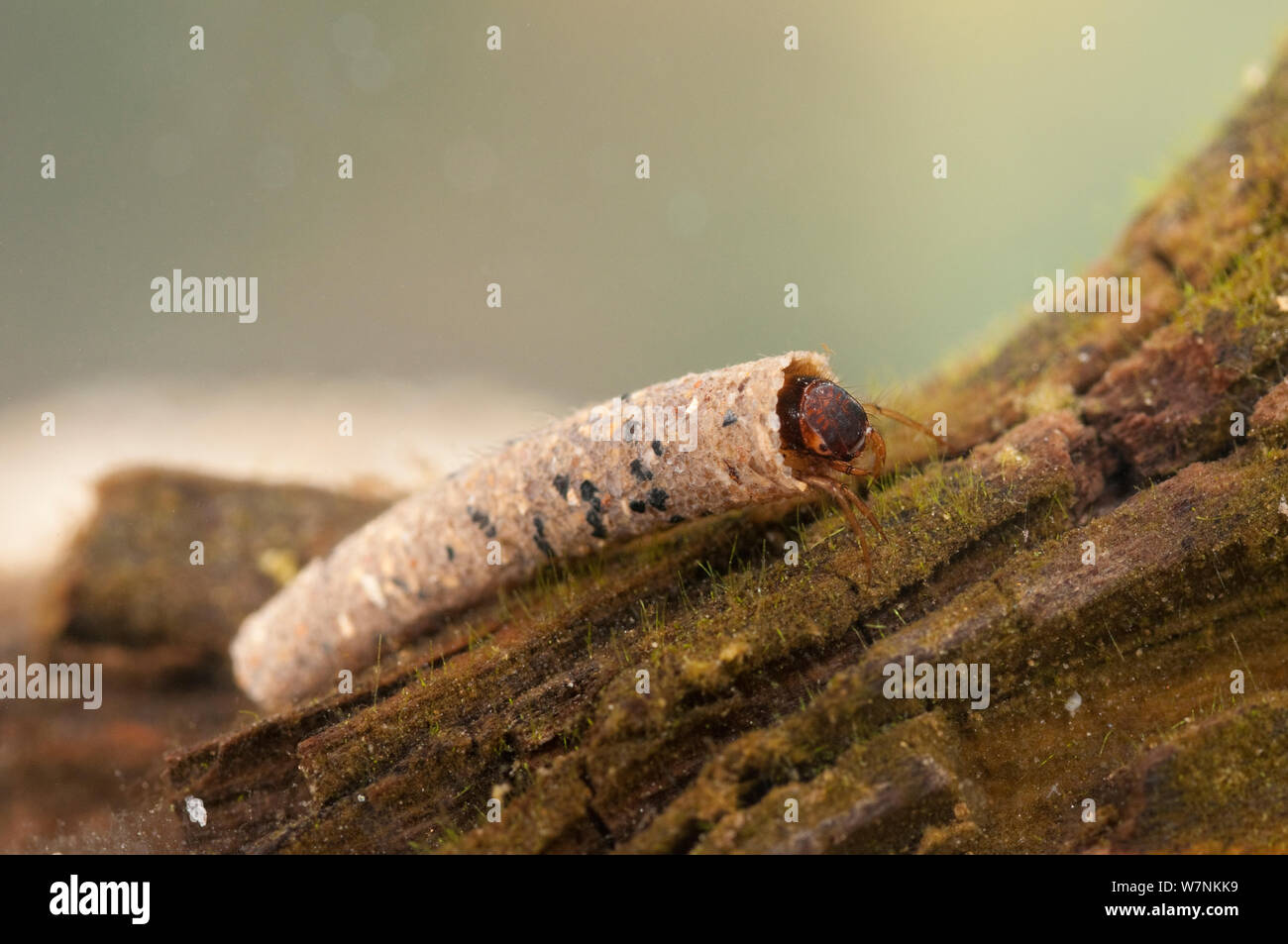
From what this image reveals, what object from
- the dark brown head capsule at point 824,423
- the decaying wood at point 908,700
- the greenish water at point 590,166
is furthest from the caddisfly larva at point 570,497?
the greenish water at point 590,166

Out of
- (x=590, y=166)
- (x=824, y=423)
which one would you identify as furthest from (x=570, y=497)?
(x=590, y=166)

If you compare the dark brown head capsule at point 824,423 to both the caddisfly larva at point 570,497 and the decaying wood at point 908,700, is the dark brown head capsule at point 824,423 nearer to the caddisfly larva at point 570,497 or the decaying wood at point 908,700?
the caddisfly larva at point 570,497

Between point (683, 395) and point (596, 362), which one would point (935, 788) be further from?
point (596, 362)

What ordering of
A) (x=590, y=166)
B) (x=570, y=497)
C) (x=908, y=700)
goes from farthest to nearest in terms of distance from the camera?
1. (x=590, y=166)
2. (x=570, y=497)
3. (x=908, y=700)

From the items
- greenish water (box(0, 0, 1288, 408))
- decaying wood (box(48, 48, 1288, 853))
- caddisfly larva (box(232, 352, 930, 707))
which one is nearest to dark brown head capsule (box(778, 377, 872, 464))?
caddisfly larva (box(232, 352, 930, 707))

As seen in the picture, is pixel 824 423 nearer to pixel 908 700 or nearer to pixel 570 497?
pixel 908 700

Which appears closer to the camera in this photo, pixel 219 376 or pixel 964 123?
pixel 219 376

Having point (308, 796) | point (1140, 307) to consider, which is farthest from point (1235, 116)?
point (308, 796)
